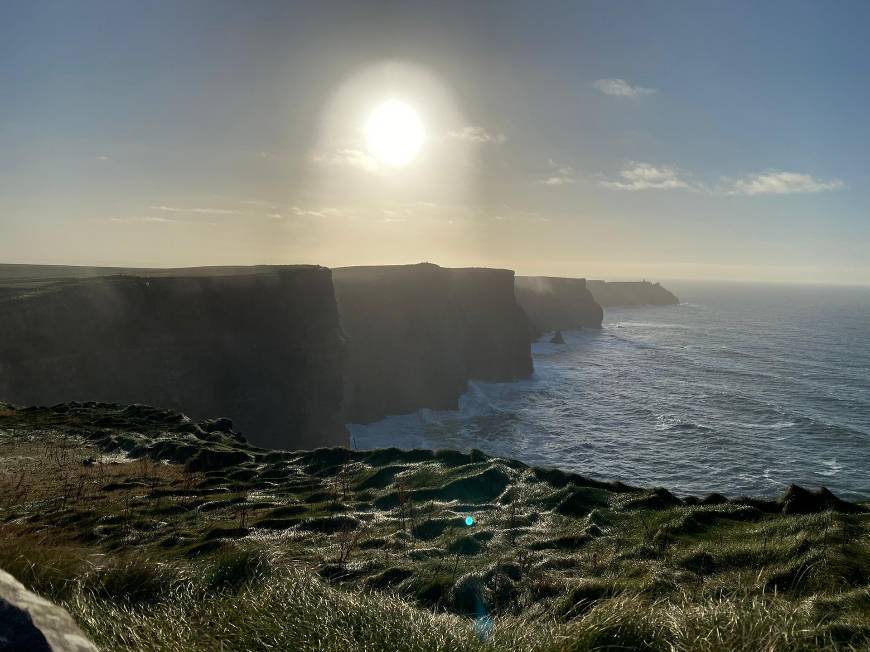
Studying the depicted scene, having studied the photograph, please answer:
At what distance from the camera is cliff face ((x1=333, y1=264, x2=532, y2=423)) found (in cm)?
6300

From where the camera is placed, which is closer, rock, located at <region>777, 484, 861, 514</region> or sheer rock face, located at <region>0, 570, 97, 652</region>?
sheer rock face, located at <region>0, 570, 97, 652</region>

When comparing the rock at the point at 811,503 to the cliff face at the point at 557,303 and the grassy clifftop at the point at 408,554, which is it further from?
the cliff face at the point at 557,303

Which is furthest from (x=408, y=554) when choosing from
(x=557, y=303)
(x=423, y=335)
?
(x=557, y=303)

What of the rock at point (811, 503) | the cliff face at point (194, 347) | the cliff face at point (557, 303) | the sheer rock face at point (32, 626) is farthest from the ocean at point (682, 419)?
the sheer rock face at point (32, 626)

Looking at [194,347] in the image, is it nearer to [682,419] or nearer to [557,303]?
[682,419]

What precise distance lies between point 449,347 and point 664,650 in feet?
227

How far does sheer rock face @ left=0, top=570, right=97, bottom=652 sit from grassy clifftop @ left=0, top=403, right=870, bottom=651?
1.18 m

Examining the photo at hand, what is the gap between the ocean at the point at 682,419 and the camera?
124ft

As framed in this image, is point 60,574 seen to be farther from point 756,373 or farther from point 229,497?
point 756,373

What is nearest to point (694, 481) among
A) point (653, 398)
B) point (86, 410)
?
point (653, 398)

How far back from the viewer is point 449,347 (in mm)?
72688

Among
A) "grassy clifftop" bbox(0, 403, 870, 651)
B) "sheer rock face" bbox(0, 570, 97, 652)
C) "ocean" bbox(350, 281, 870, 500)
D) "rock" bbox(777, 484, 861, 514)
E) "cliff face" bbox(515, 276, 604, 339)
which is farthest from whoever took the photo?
"cliff face" bbox(515, 276, 604, 339)

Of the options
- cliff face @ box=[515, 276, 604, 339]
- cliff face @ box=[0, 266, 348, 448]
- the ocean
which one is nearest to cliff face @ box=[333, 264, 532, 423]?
the ocean

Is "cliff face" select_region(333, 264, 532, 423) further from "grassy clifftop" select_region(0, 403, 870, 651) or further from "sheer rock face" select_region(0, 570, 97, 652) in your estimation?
"sheer rock face" select_region(0, 570, 97, 652)
